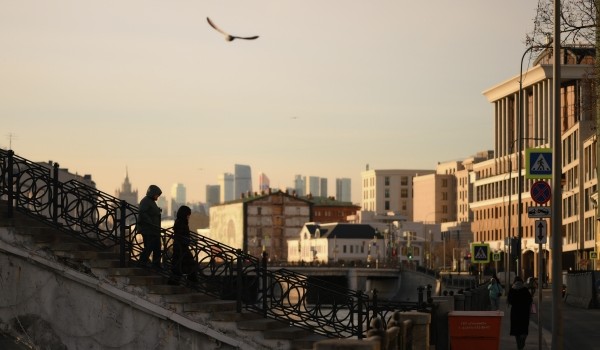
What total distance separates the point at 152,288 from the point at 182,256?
101 centimetres

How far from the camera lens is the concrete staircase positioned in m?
26.7

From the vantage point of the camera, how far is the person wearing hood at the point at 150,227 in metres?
27.4

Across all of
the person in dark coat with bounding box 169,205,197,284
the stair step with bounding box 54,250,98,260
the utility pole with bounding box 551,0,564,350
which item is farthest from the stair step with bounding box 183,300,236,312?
the utility pole with bounding box 551,0,564,350

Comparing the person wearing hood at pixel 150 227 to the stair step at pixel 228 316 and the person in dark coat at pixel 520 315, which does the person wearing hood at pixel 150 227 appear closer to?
the stair step at pixel 228 316

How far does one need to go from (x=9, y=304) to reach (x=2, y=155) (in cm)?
307

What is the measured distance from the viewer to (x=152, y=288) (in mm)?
26734

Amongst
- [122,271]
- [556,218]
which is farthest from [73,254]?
[556,218]

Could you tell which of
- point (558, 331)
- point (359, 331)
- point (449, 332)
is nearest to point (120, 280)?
point (359, 331)

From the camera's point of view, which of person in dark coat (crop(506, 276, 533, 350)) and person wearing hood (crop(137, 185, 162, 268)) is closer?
person wearing hood (crop(137, 185, 162, 268))

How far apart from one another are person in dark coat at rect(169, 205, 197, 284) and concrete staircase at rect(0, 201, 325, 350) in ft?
0.92

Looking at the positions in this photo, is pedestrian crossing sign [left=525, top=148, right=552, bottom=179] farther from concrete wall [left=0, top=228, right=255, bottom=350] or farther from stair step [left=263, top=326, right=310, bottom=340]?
concrete wall [left=0, top=228, right=255, bottom=350]

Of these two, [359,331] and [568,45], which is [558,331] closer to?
[359,331]

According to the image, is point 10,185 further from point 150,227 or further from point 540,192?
point 540,192

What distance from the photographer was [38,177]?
1075 inches
